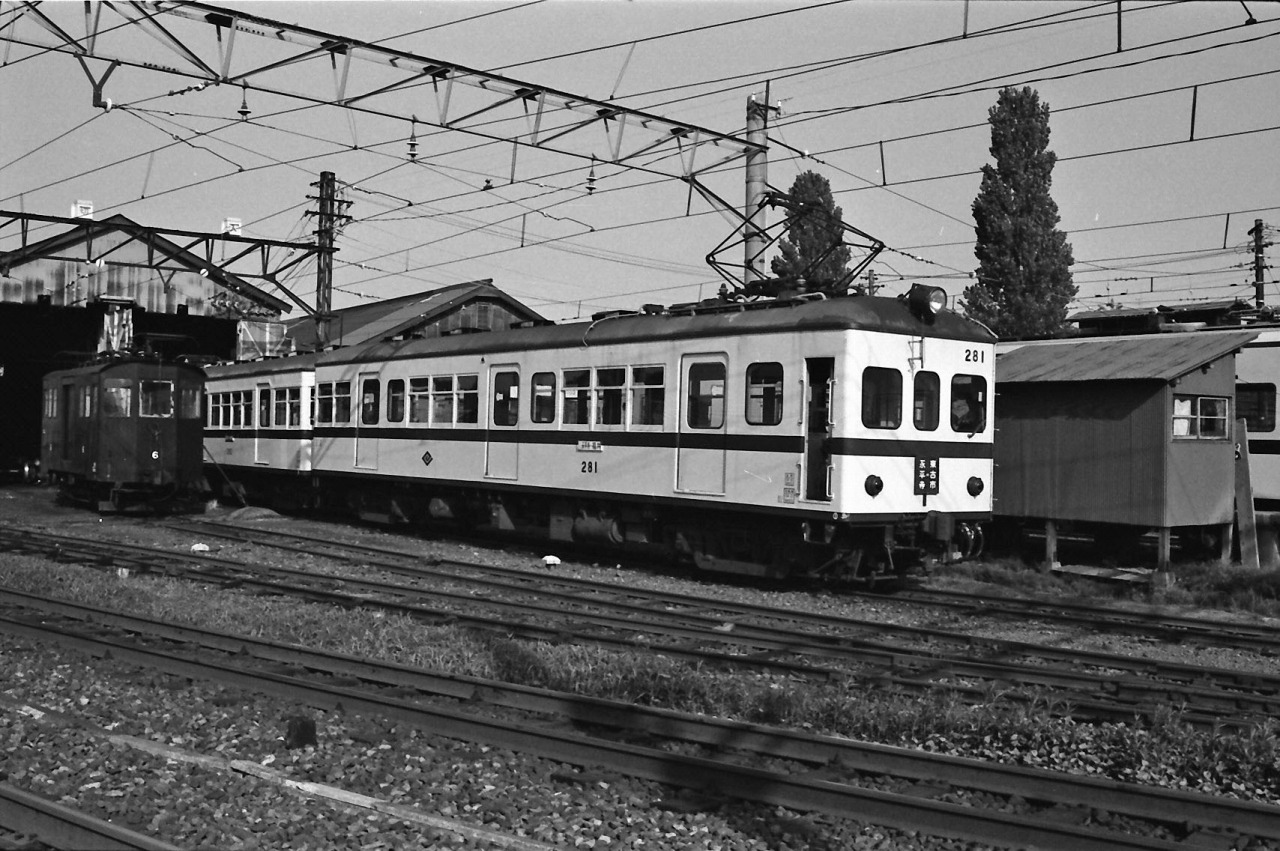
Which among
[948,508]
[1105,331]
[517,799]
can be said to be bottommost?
[517,799]

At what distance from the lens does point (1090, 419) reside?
16203mm

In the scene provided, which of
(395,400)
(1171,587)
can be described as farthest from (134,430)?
(1171,587)

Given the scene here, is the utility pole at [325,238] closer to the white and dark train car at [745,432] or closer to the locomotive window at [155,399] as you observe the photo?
the locomotive window at [155,399]

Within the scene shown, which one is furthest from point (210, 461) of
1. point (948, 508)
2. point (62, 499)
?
point (948, 508)

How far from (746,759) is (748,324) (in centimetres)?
766

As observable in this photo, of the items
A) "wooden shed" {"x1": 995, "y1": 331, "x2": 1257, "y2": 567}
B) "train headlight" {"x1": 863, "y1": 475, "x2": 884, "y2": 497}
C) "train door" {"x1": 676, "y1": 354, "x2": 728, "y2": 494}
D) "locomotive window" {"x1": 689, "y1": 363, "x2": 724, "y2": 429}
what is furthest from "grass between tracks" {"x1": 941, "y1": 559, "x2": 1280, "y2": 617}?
"locomotive window" {"x1": 689, "y1": 363, "x2": 724, "y2": 429}

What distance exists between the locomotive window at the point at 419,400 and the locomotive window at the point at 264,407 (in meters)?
6.68

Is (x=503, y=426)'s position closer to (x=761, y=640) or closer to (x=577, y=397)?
(x=577, y=397)

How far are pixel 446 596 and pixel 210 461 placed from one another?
1712 cm

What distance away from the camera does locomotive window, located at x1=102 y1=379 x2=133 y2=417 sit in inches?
905

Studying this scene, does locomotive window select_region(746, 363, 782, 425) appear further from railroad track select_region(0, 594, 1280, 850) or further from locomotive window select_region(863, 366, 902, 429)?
railroad track select_region(0, 594, 1280, 850)

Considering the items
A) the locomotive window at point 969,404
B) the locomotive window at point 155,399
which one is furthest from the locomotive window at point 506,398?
the locomotive window at point 155,399

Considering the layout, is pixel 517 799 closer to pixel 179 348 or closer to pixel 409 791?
pixel 409 791

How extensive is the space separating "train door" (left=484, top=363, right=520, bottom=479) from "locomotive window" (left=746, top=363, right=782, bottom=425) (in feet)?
15.2
